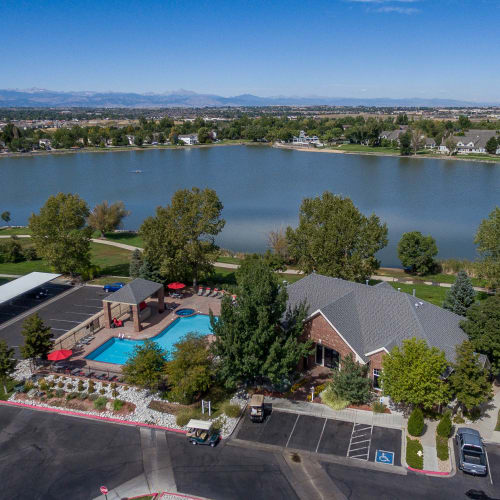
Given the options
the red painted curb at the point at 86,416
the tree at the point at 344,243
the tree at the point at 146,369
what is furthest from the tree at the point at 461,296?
the red painted curb at the point at 86,416

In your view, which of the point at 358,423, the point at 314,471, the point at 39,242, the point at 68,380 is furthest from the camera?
the point at 39,242

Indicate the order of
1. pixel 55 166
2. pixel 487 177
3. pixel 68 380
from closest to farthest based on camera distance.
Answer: pixel 68 380 < pixel 487 177 < pixel 55 166

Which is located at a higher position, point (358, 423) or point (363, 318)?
point (363, 318)

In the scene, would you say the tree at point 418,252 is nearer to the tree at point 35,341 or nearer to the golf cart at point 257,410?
the golf cart at point 257,410

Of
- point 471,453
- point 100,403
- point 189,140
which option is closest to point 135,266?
point 100,403

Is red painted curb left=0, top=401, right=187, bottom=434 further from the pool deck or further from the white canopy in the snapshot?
the white canopy

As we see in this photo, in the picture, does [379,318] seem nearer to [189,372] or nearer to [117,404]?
[189,372]

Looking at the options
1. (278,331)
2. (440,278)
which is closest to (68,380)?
(278,331)

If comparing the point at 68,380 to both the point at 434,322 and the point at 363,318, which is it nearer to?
the point at 363,318
